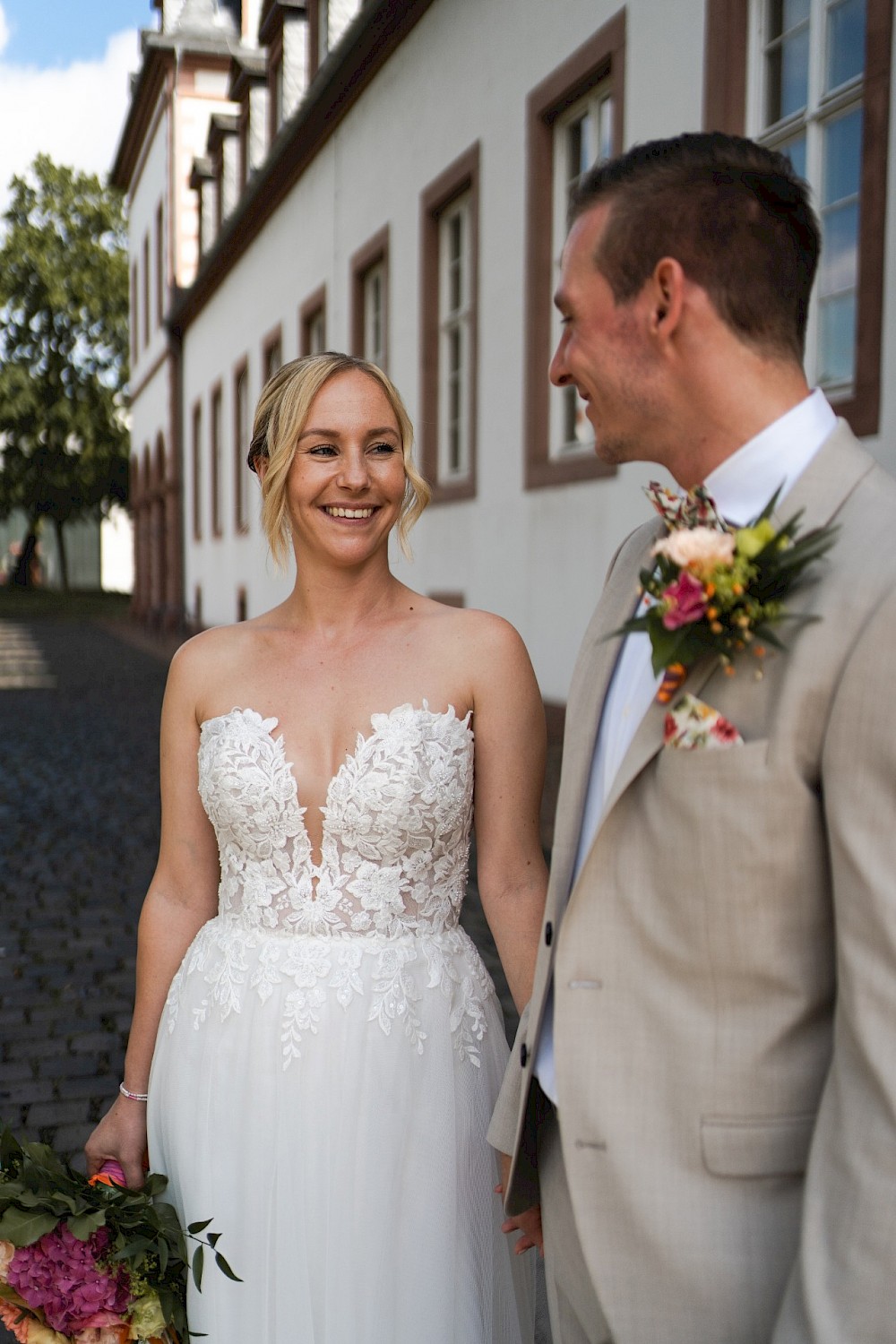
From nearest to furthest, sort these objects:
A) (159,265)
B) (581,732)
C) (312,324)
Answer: (581,732) → (312,324) → (159,265)

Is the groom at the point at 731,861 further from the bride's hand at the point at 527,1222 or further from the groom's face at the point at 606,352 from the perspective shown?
the bride's hand at the point at 527,1222

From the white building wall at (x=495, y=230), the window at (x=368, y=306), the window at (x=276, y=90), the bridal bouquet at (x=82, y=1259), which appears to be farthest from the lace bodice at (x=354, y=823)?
the window at (x=276, y=90)

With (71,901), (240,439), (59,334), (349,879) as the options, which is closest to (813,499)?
(349,879)

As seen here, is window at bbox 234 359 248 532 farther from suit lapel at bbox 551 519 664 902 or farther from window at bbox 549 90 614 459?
suit lapel at bbox 551 519 664 902

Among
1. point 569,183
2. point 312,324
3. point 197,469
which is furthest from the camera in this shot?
point 197,469

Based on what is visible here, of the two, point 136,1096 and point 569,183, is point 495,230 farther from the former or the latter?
point 136,1096

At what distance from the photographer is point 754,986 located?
4.87 ft

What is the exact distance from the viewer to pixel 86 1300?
2078mm

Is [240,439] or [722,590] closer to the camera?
[722,590]

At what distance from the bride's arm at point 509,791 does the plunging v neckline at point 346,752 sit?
2.3 inches

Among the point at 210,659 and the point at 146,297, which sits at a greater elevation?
the point at 146,297

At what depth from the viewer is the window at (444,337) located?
39.1 ft

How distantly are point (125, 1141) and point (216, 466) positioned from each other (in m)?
23.5

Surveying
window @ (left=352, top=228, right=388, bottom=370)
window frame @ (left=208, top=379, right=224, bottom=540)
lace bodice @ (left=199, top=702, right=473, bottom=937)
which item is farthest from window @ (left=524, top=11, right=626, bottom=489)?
window frame @ (left=208, top=379, right=224, bottom=540)
